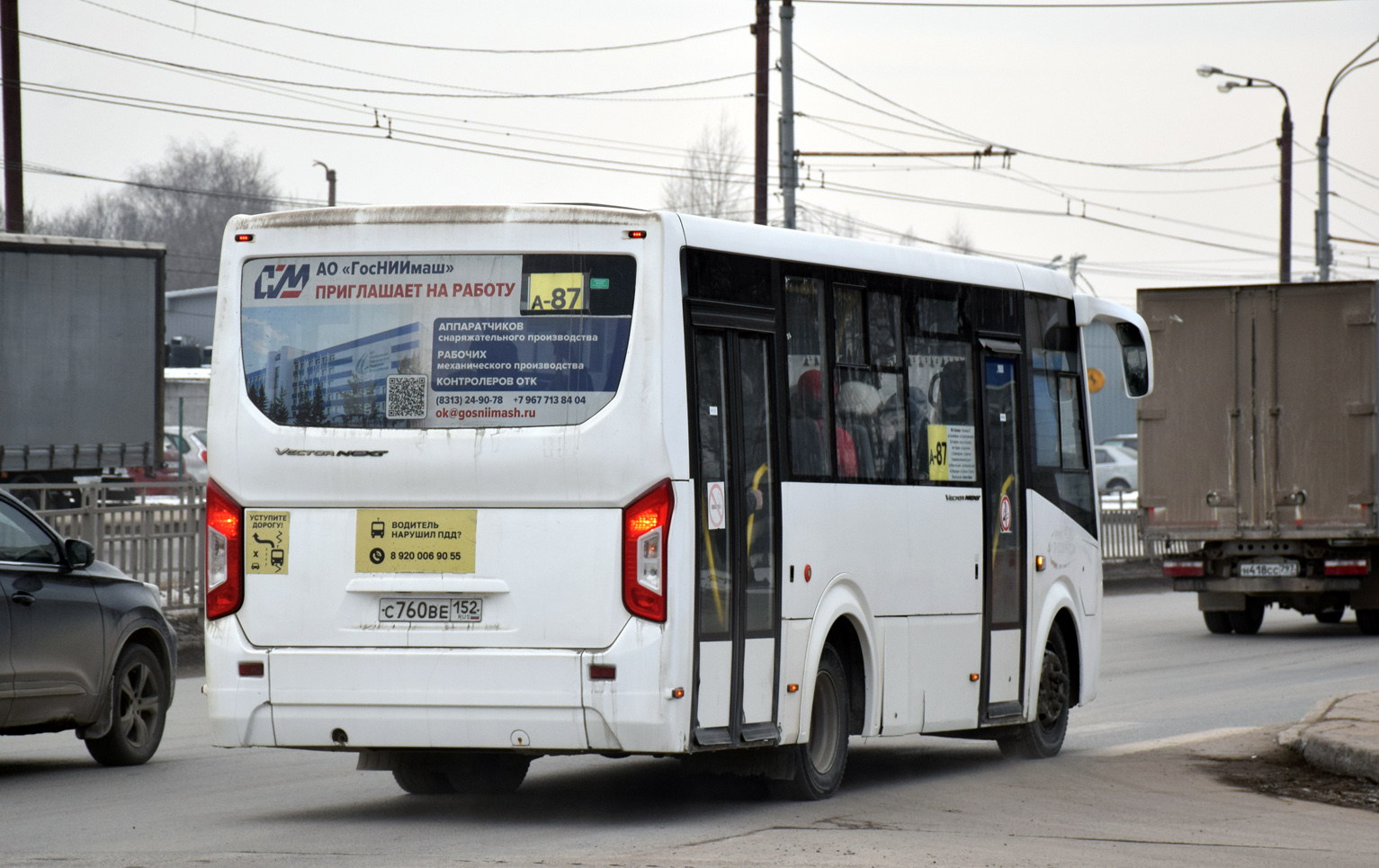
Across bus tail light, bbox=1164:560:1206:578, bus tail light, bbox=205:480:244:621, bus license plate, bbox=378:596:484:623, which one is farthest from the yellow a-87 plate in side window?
bus tail light, bbox=1164:560:1206:578

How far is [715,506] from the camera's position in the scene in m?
8.66

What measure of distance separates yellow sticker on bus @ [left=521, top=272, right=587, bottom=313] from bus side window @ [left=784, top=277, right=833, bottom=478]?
1.25 metres

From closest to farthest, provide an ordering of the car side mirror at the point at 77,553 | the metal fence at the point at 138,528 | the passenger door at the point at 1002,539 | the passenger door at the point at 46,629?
the passenger door at the point at 46,629
the passenger door at the point at 1002,539
the car side mirror at the point at 77,553
the metal fence at the point at 138,528

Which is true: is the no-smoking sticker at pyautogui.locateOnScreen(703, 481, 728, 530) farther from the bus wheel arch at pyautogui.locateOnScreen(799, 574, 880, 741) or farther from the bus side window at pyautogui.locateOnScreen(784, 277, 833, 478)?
the bus wheel arch at pyautogui.locateOnScreen(799, 574, 880, 741)

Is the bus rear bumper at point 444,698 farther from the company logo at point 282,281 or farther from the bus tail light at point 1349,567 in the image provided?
the bus tail light at point 1349,567

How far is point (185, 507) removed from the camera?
19719mm

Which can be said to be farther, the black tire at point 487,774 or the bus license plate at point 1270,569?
the bus license plate at point 1270,569

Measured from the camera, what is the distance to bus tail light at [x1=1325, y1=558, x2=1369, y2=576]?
70.3 ft

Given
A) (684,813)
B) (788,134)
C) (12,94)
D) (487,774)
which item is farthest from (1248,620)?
(12,94)

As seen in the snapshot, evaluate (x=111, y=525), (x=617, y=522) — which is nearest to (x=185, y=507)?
(x=111, y=525)

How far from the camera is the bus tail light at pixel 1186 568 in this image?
72.5 feet

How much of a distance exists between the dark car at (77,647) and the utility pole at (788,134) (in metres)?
17.8

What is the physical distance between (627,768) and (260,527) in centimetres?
318

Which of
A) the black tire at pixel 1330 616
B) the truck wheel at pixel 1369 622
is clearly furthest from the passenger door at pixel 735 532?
the black tire at pixel 1330 616
